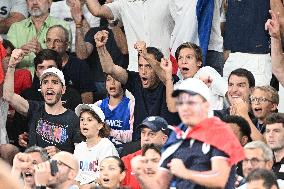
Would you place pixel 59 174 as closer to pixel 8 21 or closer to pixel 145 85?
pixel 145 85

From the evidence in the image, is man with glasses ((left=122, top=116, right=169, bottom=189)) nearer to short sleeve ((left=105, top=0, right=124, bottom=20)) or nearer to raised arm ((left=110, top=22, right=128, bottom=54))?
short sleeve ((left=105, top=0, right=124, bottom=20))

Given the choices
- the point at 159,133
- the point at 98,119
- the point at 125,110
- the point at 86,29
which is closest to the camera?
the point at 159,133

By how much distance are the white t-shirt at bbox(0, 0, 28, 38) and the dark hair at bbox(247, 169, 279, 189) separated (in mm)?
6677

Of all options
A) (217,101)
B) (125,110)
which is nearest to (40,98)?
(125,110)

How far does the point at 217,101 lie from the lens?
33.8ft

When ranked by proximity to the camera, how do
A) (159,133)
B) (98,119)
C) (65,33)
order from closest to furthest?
(159,133) < (98,119) < (65,33)

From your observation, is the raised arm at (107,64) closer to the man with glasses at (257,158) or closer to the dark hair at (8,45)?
the dark hair at (8,45)

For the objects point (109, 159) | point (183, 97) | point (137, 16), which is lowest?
point (109, 159)

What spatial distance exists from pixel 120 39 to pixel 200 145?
20.4 feet

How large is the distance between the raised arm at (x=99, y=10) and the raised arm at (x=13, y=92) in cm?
124

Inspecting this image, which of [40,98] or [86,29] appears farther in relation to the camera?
[86,29]

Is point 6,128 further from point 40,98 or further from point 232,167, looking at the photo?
point 232,167

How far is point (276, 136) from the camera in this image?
8.83 m

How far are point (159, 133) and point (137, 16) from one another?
7.80 feet
